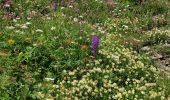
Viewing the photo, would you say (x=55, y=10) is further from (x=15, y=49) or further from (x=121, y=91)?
(x=121, y=91)

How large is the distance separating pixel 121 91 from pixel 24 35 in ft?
8.33

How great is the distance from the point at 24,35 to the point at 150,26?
564 cm

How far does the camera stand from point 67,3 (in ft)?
44.9

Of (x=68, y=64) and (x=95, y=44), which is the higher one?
(x=95, y=44)

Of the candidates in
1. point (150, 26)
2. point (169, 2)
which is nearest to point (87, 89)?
point (150, 26)

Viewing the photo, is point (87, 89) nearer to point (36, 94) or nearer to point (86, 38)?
point (36, 94)

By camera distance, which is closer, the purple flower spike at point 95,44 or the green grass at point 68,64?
the green grass at point 68,64

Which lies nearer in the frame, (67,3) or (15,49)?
(15,49)

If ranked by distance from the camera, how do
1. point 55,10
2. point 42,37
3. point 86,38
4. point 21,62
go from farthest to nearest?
point 55,10, point 86,38, point 42,37, point 21,62

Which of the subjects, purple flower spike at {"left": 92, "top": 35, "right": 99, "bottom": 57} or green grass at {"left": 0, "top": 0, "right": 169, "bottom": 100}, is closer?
green grass at {"left": 0, "top": 0, "right": 169, "bottom": 100}

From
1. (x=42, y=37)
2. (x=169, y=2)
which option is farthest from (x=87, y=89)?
(x=169, y=2)

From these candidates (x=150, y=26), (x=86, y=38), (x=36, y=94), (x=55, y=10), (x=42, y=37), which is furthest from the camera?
(x=150, y=26)

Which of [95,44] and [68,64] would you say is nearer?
[68,64]

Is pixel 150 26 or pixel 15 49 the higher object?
pixel 15 49
